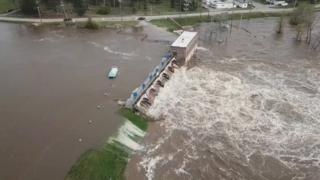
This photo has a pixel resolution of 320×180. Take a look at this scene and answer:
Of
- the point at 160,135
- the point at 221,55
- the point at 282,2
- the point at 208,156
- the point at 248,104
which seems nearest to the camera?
the point at 208,156

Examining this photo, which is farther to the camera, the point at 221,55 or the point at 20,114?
the point at 221,55

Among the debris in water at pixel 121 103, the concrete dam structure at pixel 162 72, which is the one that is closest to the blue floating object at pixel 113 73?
the concrete dam structure at pixel 162 72

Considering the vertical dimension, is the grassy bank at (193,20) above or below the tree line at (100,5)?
below

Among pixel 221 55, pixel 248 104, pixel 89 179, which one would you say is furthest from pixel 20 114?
pixel 221 55

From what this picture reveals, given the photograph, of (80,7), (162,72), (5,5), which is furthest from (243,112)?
(5,5)

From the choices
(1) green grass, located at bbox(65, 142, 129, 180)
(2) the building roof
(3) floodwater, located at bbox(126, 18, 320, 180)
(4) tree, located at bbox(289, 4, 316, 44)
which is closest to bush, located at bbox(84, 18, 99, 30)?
(2) the building roof

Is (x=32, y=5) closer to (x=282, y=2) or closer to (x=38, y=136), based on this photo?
(x=38, y=136)

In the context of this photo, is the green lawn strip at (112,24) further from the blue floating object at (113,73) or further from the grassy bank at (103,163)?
the grassy bank at (103,163)
